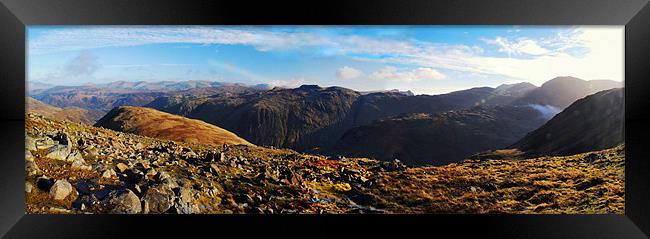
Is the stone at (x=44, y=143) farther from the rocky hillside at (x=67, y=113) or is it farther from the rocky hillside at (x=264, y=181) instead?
the rocky hillside at (x=67, y=113)

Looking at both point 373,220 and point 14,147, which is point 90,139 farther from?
point 373,220

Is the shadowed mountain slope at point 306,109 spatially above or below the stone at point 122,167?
above

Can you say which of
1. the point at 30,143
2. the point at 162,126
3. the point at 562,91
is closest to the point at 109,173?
the point at 30,143

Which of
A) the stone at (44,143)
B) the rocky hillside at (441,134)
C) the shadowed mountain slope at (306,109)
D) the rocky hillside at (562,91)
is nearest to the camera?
the stone at (44,143)

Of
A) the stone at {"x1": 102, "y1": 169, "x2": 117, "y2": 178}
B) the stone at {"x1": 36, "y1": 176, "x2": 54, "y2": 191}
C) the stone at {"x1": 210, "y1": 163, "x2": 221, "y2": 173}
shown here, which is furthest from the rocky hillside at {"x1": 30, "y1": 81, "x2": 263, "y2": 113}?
the stone at {"x1": 36, "y1": 176, "x2": 54, "y2": 191}

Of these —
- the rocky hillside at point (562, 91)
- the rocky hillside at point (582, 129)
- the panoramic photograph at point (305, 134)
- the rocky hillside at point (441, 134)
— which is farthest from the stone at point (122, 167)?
the rocky hillside at point (562, 91)

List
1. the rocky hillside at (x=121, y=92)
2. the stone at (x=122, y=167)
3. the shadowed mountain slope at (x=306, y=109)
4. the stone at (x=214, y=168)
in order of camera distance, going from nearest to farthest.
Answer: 1. the stone at (x=122, y=167)
2. the stone at (x=214, y=168)
3. the rocky hillside at (x=121, y=92)
4. the shadowed mountain slope at (x=306, y=109)

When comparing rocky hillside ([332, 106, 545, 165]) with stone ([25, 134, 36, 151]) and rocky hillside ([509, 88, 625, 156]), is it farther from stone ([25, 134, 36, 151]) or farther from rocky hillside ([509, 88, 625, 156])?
stone ([25, 134, 36, 151])
